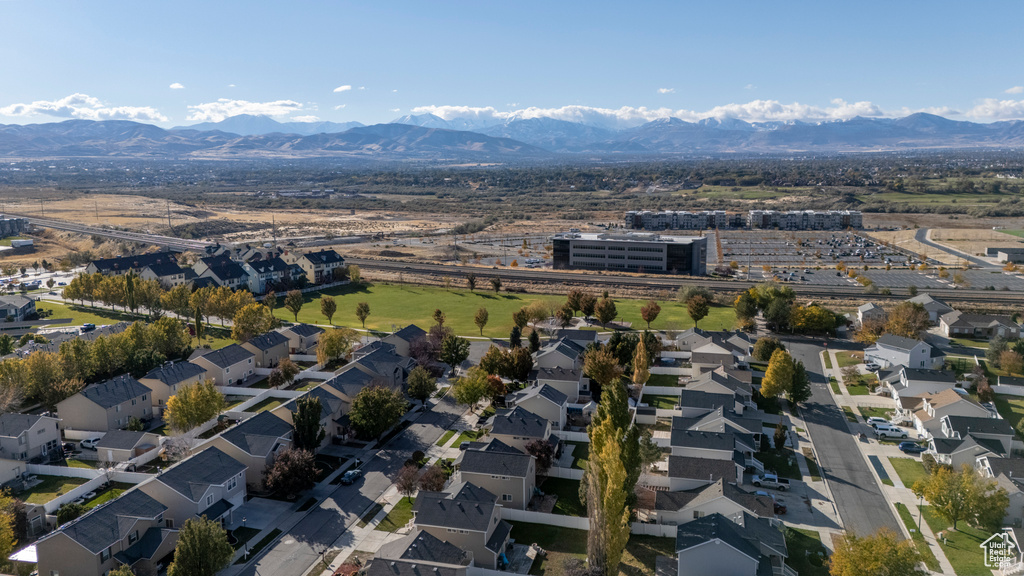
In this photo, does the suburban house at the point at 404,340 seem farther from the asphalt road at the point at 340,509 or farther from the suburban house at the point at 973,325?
the suburban house at the point at 973,325

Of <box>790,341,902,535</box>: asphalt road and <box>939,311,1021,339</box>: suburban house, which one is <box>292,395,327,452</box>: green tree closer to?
<box>790,341,902,535</box>: asphalt road

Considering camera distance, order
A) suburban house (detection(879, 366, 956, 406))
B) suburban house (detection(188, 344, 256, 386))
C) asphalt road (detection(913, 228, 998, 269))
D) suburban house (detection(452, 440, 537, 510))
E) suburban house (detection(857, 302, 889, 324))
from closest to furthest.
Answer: suburban house (detection(452, 440, 537, 510))
suburban house (detection(879, 366, 956, 406))
suburban house (detection(188, 344, 256, 386))
suburban house (detection(857, 302, 889, 324))
asphalt road (detection(913, 228, 998, 269))

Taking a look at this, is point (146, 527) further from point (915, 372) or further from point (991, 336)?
point (991, 336)

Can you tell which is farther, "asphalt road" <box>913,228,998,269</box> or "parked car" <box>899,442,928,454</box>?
"asphalt road" <box>913,228,998,269</box>

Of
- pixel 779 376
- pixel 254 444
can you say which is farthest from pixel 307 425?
pixel 779 376

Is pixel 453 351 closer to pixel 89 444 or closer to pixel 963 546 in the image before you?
pixel 89 444

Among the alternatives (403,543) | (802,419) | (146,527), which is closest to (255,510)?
(146,527)

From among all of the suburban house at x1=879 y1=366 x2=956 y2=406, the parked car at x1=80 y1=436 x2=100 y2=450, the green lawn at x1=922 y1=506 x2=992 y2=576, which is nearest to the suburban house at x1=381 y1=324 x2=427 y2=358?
the parked car at x1=80 y1=436 x2=100 y2=450
